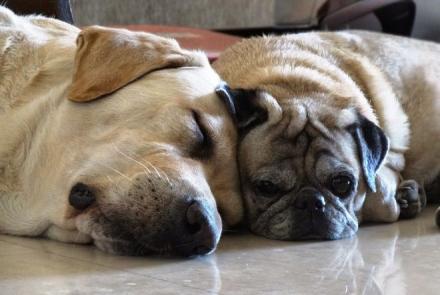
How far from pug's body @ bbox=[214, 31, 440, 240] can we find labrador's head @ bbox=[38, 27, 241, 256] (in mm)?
129

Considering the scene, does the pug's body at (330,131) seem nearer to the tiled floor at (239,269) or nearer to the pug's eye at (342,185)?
the pug's eye at (342,185)

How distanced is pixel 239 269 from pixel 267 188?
0.45 metres

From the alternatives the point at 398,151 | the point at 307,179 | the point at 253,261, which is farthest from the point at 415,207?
the point at 253,261

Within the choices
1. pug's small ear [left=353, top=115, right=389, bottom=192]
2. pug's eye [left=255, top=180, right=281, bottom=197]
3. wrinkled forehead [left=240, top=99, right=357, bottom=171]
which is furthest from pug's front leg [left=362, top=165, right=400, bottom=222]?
pug's eye [left=255, top=180, right=281, bottom=197]

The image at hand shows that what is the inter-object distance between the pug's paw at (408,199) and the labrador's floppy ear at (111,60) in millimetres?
985

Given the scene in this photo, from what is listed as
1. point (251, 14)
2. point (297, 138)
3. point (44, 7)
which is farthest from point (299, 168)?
point (251, 14)

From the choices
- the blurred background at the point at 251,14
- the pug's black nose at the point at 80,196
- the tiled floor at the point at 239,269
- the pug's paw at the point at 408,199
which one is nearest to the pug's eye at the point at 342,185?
the tiled floor at the point at 239,269

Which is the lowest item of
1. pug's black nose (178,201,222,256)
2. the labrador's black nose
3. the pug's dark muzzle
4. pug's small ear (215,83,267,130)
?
the pug's dark muzzle

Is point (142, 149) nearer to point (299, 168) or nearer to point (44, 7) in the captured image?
point (299, 168)

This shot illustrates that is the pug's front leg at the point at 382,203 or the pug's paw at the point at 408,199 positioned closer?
the pug's front leg at the point at 382,203

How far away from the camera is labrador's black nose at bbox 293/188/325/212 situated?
249 cm

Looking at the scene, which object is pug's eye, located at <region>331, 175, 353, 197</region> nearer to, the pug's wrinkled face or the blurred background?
the pug's wrinkled face

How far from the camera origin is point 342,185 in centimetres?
257

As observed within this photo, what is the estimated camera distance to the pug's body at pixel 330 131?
2539 mm
